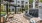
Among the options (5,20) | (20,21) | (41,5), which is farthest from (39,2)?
(5,20)

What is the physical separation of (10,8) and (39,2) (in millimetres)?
270

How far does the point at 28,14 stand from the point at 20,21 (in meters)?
0.10

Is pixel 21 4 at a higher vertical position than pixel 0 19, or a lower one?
higher

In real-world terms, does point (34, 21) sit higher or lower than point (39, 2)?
lower

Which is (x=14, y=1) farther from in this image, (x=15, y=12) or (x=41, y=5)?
(x=41, y=5)

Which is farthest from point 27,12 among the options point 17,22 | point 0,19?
point 0,19

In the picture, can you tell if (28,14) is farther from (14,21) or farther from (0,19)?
(0,19)

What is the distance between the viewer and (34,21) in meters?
0.89

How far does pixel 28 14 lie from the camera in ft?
2.95

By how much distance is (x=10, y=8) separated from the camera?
895 mm

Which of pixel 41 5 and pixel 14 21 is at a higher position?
pixel 41 5

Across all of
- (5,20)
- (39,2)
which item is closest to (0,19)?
(5,20)

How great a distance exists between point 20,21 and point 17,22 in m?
0.03

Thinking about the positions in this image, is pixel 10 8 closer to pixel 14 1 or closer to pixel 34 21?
pixel 14 1
